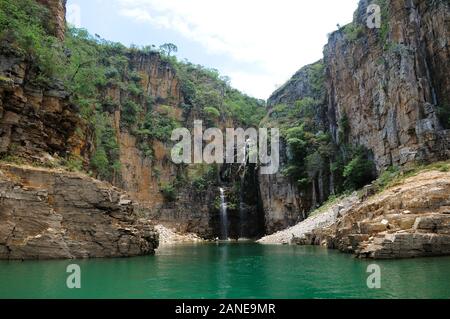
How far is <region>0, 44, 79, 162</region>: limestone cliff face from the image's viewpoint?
84.7 feet

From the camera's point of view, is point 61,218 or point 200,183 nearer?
point 61,218

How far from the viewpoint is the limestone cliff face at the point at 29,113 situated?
25.8m

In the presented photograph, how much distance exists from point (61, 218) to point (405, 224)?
18.7 metres

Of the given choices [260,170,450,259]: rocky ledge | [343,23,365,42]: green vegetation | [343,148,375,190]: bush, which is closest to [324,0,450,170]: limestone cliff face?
[343,23,365,42]: green vegetation

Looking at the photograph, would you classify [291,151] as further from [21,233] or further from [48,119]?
[21,233]

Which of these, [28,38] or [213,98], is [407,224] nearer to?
[28,38]

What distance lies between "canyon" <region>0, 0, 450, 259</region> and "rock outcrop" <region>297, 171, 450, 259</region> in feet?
0.25

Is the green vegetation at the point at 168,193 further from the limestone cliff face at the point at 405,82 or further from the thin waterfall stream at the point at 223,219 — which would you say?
the limestone cliff face at the point at 405,82

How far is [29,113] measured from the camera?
2725 centimetres

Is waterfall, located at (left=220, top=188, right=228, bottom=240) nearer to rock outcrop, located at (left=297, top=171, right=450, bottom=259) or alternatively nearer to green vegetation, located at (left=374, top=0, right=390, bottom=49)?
green vegetation, located at (left=374, top=0, right=390, bottom=49)

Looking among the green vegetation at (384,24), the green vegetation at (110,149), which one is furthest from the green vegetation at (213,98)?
the green vegetation at (384,24)

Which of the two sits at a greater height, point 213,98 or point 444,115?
point 213,98

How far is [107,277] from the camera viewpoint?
17188mm

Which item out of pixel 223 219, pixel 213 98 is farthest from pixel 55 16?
pixel 213 98
